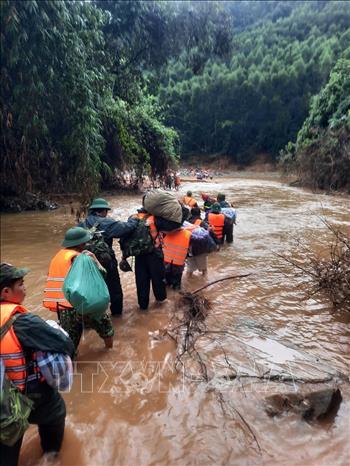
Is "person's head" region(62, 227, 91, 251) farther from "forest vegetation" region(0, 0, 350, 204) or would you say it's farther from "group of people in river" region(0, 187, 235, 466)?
"forest vegetation" region(0, 0, 350, 204)

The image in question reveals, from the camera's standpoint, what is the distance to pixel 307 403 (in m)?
2.90

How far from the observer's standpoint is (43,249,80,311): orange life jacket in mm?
3314

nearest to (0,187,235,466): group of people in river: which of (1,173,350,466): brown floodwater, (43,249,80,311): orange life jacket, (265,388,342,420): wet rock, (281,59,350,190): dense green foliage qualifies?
(43,249,80,311): orange life jacket

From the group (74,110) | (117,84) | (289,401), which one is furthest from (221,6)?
(289,401)

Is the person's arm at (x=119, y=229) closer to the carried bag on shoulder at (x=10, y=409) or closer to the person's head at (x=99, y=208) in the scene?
the person's head at (x=99, y=208)

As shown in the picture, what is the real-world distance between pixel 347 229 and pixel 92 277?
9.83m

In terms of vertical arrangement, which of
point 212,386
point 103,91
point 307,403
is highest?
point 103,91

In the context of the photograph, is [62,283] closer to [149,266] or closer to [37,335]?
[37,335]

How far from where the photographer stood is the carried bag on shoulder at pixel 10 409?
1.83m

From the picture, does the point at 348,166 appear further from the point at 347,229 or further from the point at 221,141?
the point at 221,141

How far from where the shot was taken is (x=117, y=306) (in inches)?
183

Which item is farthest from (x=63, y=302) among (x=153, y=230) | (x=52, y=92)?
(x=52, y=92)

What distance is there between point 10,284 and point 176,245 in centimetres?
304

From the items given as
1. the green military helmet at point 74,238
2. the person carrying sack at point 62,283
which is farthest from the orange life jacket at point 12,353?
the green military helmet at point 74,238
